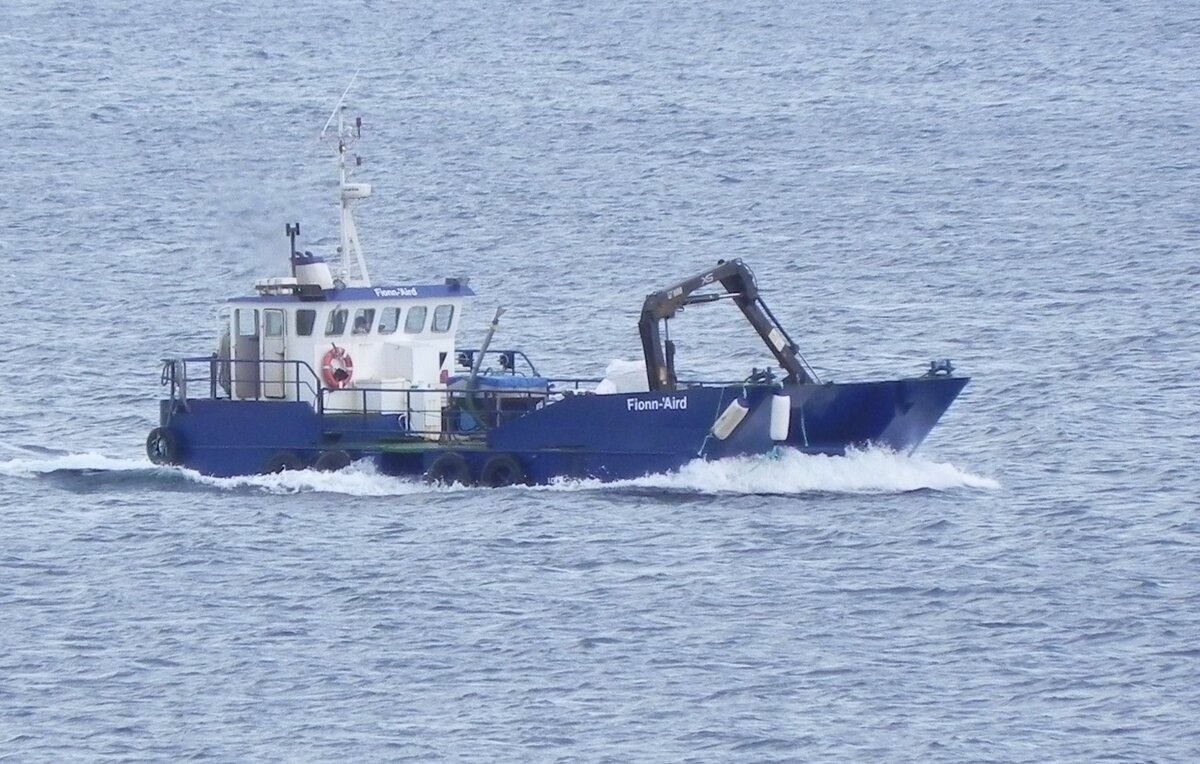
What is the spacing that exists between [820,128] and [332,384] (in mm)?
52421

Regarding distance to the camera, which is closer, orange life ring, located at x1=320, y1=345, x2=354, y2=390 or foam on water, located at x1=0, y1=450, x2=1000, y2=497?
foam on water, located at x1=0, y1=450, x2=1000, y2=497

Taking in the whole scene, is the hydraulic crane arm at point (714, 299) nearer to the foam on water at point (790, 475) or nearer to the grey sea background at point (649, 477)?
the foam on water at point (790, 475)

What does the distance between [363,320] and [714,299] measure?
219 inches

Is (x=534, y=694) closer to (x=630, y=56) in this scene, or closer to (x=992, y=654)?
(x=992, y=654)

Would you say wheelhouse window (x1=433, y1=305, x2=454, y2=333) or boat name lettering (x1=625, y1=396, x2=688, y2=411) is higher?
wheelhouse window (x1=433, y1=305, x2=454, y2=333)

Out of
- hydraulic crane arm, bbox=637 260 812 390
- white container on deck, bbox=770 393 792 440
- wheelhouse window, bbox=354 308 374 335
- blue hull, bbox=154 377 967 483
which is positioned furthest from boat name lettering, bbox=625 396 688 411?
wheelhouse window, bbox=354 308 374 335

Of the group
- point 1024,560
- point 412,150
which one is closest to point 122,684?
point 1024,560

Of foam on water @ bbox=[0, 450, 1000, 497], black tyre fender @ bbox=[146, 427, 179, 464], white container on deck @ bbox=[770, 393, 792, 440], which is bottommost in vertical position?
foam on water @ bbox=[0, 450, 1000, 497]

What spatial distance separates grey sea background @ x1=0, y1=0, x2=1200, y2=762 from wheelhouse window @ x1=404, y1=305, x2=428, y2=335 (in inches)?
98.8

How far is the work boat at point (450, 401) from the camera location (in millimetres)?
38969

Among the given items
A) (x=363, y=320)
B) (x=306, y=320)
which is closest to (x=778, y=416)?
(x=363, y=320)

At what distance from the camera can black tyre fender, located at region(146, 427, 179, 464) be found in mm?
42094

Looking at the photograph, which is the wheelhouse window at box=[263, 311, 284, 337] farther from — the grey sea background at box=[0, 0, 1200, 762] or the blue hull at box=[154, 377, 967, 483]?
the grey sea background at box=[0, 0, 1200, 762]

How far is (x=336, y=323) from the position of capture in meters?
41.6
